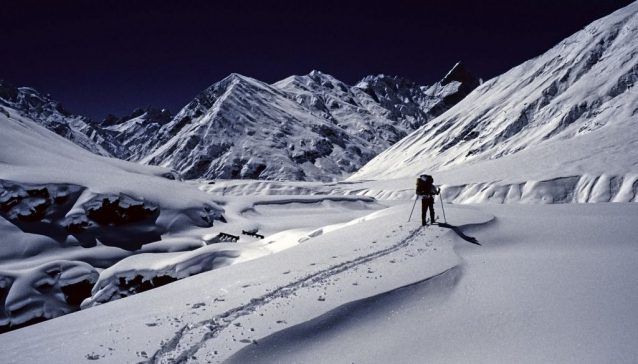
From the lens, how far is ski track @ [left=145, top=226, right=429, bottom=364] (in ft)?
17.8

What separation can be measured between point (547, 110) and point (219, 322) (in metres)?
144

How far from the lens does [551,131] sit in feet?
360

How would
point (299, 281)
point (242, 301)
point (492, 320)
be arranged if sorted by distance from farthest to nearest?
point (299, 281), point (242, 301), point (492, 320)

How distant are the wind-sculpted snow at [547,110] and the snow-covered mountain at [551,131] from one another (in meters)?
0.33

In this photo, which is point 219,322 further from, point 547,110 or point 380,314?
point 547,110

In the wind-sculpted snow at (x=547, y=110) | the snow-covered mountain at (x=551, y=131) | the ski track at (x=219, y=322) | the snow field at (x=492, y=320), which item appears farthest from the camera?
the wind-sculpted snow at (x=547, y=110)

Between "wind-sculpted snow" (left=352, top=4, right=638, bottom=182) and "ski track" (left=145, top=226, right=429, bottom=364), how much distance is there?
204ft

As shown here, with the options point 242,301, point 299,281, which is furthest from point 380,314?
point 242,301

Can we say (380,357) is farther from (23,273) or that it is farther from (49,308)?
(23,273)

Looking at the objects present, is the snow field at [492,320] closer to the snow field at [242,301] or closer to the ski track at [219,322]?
the snow field at [242,301]

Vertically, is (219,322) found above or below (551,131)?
above

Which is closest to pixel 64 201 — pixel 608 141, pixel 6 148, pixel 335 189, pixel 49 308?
pixel 6 148

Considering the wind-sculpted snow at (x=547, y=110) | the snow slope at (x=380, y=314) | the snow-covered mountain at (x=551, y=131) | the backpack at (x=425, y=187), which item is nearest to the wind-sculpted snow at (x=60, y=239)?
the snow slope at (x=380, y=314)

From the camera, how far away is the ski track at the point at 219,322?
5418 millimetres
